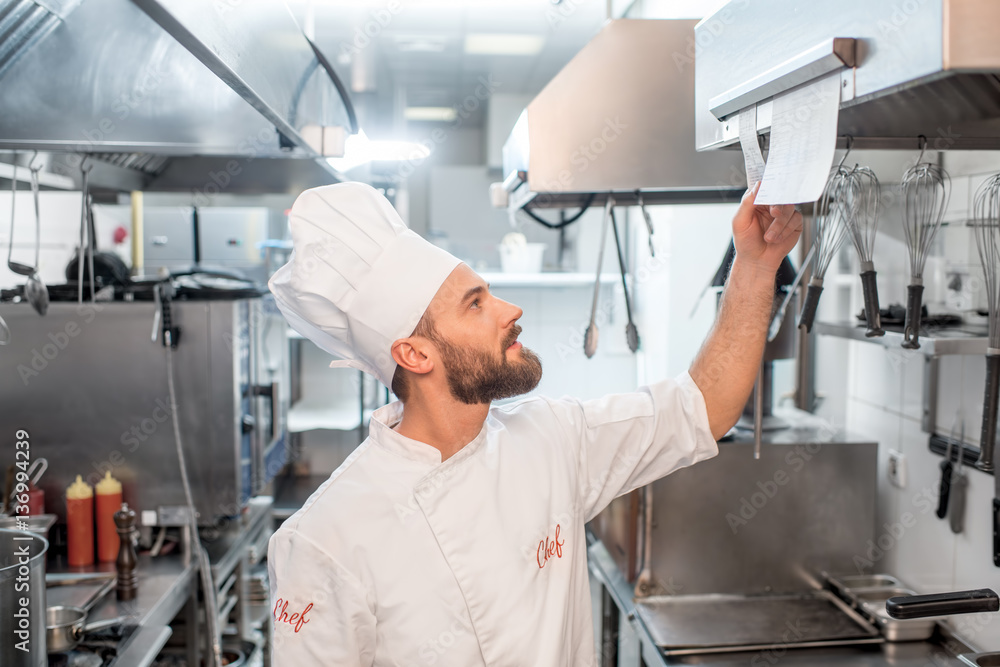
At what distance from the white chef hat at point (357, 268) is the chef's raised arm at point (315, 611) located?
329mm

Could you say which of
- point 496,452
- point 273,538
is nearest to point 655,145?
point 496,452

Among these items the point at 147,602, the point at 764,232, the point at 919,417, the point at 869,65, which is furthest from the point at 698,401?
the point at 147,602

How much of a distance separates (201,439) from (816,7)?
1.70 metres

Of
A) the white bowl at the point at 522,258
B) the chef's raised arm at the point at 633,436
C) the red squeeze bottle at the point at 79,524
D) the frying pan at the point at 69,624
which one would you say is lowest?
the frying pan at the point at 69,624

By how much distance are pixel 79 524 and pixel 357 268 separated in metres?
1.17

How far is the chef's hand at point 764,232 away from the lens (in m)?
1.02

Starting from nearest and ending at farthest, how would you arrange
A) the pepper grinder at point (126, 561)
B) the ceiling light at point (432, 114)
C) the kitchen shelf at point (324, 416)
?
1. the pepper grinder at point (126, 561)
2. the kitchen shelf at point (324, 416)
3. the ceiling light at point (432, 114)

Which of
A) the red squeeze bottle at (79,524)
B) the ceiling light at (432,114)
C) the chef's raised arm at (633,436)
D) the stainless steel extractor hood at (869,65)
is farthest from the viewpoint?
the ceiling light at (432,114)

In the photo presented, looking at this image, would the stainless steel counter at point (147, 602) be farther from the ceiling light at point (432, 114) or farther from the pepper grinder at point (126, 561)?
the ceiling light at point (432, 114)

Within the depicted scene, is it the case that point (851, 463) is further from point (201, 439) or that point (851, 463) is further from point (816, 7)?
point (201, 439)

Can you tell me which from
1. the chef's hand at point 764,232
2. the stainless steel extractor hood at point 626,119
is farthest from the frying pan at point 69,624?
the chef's hand at point 764,232

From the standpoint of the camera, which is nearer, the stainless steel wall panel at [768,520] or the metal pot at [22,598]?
the metal pot at [22,598]

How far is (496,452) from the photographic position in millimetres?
1243

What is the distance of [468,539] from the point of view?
1154 millimetres
